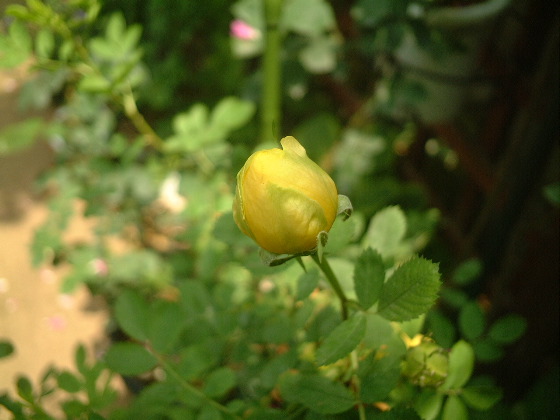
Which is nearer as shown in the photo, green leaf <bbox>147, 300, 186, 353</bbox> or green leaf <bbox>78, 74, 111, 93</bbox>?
green leaf <bbox>147, 300, 186, 353</bbox>

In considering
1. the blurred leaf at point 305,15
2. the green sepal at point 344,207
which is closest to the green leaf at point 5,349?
the green sepal at point 344,207

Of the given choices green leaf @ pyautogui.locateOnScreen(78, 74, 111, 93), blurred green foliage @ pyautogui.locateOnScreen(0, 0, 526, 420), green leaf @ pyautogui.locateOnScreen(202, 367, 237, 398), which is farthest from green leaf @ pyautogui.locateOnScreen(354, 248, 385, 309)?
green leaf @ pyautogui.locateOnScreen(78, 74, 111, 93)

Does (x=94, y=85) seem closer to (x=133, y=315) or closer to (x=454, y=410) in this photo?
(x=133, y=315)

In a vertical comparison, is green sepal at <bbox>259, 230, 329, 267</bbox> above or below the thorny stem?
above

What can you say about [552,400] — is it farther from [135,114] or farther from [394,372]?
[135,114]

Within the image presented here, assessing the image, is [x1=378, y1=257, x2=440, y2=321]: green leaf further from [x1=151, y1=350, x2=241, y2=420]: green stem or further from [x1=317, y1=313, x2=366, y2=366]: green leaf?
[x1=151, y1=350, x2=241, y2=420]: green stem

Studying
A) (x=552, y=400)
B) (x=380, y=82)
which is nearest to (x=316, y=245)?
(x=552, y=400)
